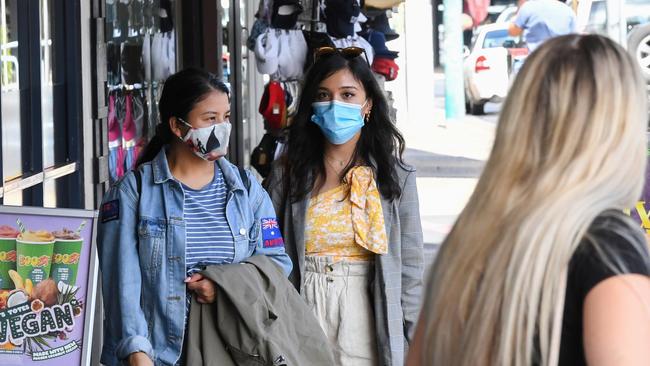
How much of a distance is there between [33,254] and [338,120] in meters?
1.24

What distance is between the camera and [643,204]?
19.6 ft

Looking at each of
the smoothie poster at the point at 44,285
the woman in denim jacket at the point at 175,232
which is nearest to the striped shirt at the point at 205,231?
the woman in denim jacket at the point at 175,232

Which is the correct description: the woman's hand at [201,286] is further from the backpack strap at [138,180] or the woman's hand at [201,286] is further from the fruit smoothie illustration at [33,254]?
the fruit smoothie illustration at [33,254]

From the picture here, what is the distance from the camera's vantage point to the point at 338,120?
4.77 metres

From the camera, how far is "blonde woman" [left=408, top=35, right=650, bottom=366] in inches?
84.3

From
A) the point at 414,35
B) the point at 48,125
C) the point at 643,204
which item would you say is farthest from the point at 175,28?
the point at 414,35

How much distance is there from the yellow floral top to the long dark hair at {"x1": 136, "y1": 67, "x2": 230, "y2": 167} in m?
0.67

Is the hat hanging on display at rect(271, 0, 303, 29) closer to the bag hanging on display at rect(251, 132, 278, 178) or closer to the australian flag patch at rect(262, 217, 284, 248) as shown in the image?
the bag hanging on display at rect(251, 132, 278, 178)

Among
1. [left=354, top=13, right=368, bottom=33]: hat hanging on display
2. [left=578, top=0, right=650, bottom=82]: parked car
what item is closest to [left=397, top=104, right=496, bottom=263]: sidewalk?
[left=354, top=13, right=368, bottom=33]: hat hanging on display

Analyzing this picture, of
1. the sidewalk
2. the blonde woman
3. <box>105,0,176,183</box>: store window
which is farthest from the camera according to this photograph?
the sidewalk

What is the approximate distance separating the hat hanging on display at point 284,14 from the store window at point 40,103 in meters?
1.64

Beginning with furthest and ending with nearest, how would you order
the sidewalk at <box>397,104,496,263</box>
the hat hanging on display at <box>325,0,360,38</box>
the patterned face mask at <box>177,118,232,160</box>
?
1. the sidewalk at <box>397,104,496,263</box>
2. the hat hanging on display at <box>325,0,360,38</box>
3. the patterned face mask at <box>177,118,232,160</box>

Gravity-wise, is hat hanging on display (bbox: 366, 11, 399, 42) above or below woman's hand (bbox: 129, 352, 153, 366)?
above

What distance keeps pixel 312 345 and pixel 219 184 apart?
0.60 meters
